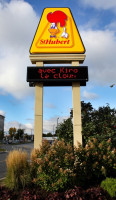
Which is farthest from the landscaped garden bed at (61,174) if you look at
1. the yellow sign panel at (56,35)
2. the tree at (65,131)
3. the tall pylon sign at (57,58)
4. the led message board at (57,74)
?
the yellow sign panel at (56,35)

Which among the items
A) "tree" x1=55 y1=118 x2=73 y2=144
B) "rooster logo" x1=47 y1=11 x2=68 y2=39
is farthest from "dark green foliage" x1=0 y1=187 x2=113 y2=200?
"rooster logo" x1=47 y1=11 x2=68 y2=39

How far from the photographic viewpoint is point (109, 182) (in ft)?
15.7

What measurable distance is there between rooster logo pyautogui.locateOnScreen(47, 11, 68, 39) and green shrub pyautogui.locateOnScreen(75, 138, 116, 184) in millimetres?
6186

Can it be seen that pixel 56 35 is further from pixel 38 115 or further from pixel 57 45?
pixel 38 115

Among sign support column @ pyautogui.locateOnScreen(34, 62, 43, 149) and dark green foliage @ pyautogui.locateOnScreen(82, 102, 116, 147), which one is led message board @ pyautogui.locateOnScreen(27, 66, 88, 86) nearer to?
sign support column @ pyautogui.locateOnScreen(34, 62, 43, 149)

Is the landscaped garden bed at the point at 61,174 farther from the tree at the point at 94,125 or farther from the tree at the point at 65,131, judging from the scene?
the tree at the point at 65,131

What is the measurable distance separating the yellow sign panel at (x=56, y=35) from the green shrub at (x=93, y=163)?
539cm

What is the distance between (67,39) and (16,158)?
6450mm

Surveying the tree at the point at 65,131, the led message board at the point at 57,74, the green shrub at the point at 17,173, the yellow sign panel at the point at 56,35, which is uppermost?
the yellow sign panel at the point at 56,35

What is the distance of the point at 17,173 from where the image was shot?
17.2ft

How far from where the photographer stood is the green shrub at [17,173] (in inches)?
202

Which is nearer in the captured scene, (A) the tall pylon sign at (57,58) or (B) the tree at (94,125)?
Answer: (B) the tree at (94,125)

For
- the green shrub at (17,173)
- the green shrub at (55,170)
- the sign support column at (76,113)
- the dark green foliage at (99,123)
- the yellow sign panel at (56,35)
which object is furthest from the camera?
the yellow sign panel at (56,35)

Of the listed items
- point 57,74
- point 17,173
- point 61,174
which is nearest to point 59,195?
point 61,174
